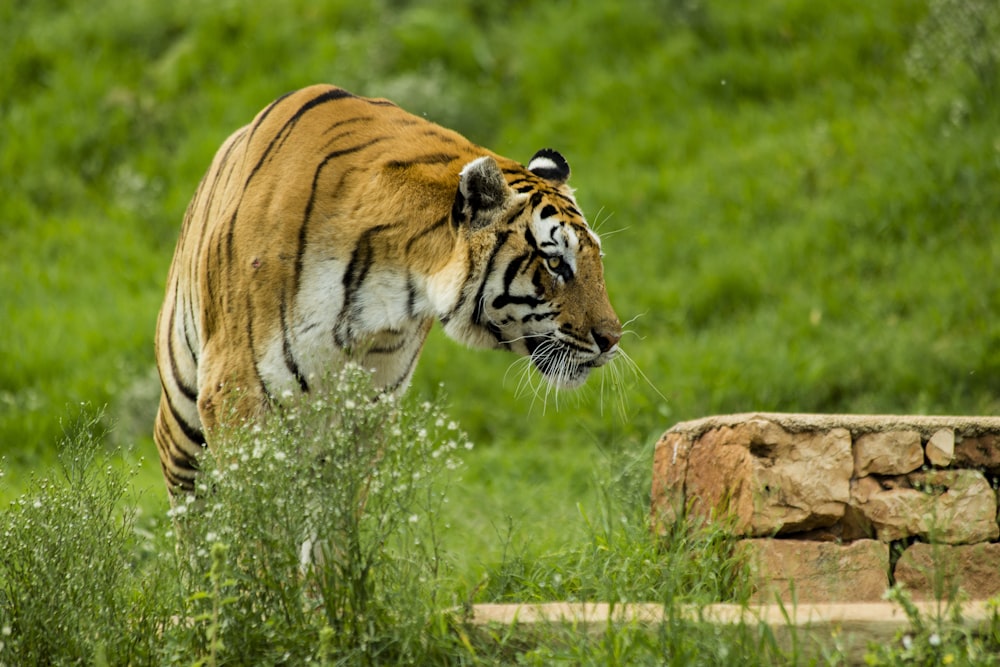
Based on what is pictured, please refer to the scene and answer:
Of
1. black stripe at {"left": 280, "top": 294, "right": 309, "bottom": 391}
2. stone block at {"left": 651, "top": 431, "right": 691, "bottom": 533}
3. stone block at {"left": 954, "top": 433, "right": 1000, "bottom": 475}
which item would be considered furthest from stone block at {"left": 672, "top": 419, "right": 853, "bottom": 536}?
black stripe at {"left": 280, "top": 294, "right": 309, "bottom": 391}

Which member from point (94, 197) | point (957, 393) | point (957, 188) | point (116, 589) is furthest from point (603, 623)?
point (94, 197)

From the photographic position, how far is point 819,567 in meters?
3.71

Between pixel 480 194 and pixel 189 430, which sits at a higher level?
pixel 480 194

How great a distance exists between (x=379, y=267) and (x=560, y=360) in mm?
729

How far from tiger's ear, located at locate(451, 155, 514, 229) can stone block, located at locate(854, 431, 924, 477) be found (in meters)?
1.46

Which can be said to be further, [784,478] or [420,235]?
[420,235]

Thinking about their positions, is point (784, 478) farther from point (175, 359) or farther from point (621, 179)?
point (621, 179)

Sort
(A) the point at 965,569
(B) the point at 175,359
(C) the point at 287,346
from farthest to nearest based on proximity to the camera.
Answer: (B) the point at 175,359
(C) the point at 287,346
(A) the point at 965,569

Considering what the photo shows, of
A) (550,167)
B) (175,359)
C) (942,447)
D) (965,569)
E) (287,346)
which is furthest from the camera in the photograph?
(175,359)

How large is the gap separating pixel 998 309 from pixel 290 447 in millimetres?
5944

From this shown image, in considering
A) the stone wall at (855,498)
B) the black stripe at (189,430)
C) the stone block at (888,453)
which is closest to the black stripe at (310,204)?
the black stripe at (189,430)

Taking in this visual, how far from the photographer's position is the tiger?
A: 4.00 meters

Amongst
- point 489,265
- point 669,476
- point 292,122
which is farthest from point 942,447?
point 292,122

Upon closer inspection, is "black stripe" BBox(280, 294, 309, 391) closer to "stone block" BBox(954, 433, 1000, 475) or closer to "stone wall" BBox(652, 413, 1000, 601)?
"stone wall" BBox(652, 413, 1000, 601)
